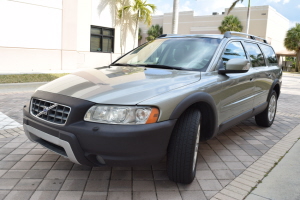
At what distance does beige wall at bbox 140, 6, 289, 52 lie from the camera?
3453cm

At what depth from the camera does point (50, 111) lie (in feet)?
8.60

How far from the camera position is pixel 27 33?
1163cm

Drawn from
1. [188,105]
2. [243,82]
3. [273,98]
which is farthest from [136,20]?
[188,105]

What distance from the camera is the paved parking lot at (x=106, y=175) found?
271 cm

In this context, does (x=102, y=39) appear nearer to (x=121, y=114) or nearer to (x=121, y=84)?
(x=121, y=84)

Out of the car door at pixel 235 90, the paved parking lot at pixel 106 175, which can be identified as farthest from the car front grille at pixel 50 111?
the car door at pixel 235 90

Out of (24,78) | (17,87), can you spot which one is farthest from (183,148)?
(24,78)

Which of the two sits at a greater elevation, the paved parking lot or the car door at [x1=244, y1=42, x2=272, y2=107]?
the car door at [x1=244, y1=42, x2=272, y2=107]

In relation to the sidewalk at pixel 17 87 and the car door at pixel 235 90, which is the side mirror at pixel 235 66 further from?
the sidewalk at pixel 17 87

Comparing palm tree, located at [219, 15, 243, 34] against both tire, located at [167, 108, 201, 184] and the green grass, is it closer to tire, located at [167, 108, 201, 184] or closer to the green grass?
the green grass

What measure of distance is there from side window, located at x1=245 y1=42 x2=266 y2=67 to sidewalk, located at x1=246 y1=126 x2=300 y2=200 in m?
1.61

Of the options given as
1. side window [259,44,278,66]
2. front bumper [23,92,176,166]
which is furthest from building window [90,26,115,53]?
front bumper [23,92,176,166]

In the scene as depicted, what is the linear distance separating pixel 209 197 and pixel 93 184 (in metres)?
1.18

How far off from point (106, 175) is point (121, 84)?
1.07 m
